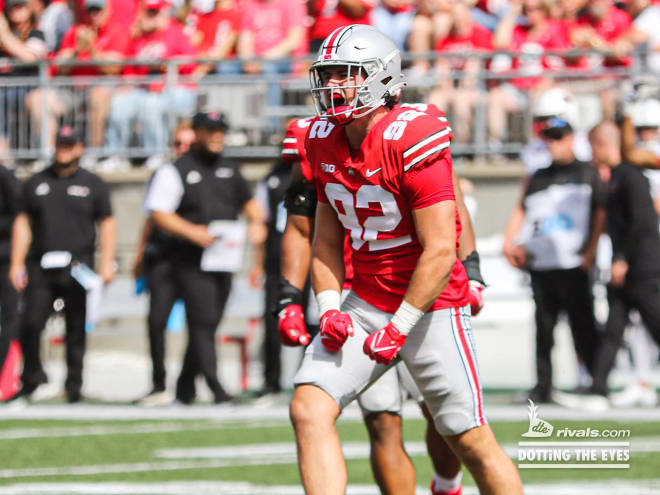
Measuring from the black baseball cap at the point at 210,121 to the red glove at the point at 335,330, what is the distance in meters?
5.12

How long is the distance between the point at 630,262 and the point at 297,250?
173 inches

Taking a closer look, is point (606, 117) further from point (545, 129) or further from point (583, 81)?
point (545, 129)

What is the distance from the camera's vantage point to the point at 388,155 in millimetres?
4848

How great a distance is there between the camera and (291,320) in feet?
17.8

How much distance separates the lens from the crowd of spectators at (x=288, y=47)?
43.1 ft

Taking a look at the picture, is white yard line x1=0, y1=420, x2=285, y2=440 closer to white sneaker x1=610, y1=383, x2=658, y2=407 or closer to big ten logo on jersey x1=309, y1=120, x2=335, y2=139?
white sneaker x1=610, y1=383, x2=658, y2=407

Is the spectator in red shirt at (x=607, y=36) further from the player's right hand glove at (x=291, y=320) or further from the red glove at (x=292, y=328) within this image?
the red glove at (x=292, y=328)

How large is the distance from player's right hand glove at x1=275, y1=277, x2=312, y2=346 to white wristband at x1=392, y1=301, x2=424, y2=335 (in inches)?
22.6

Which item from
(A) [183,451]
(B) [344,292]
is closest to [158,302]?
(A) [183,451]

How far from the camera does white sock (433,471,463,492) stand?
5.95 metres

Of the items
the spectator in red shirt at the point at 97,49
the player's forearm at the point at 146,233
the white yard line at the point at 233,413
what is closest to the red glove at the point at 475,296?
the white yard line at the point at 233,413

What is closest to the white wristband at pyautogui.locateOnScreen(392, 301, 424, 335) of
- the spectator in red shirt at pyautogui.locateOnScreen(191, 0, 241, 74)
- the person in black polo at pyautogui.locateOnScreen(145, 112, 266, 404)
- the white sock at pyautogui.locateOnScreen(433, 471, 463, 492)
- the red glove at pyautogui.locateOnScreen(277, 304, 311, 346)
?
the red glove at pyautogui.locateOnScreen(277, 304, 311, 346)

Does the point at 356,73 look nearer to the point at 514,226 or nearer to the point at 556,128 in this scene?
the point at 556,128

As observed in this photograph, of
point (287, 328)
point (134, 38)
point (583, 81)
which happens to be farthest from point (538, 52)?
point (287, 328)
